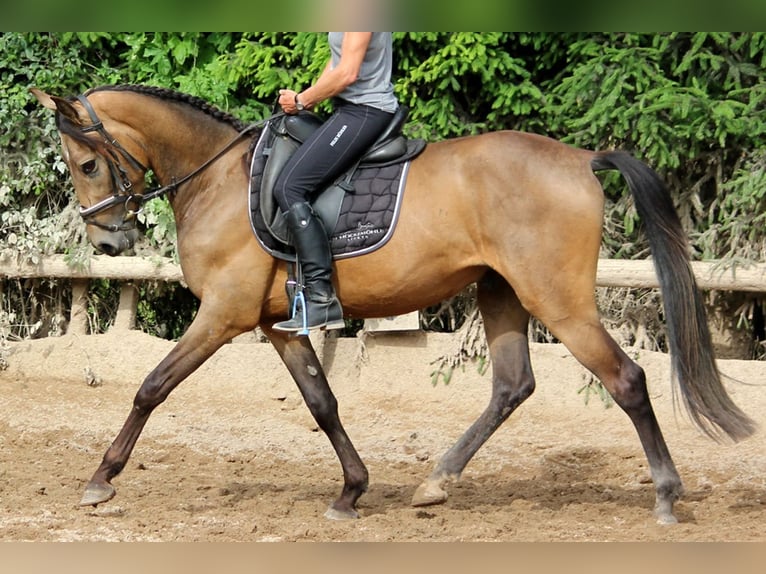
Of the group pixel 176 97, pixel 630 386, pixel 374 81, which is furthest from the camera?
pixel 176 97

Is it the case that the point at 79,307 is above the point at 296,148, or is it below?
below

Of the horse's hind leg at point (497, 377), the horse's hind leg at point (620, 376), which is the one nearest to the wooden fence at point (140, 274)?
the horse's hind leg at point (497, 377)

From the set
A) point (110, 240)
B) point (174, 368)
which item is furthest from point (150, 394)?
point (110, 240)

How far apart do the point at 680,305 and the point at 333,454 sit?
3024mm

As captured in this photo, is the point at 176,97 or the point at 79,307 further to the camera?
the point at 79,307

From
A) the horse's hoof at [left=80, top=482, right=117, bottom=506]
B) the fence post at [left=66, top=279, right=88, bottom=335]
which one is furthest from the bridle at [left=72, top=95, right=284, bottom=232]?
the fence post at [left=66, top=279, right=88, bottom=335]

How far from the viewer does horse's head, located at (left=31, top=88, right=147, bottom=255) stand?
5.48 m

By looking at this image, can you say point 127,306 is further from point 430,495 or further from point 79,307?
point 430,495

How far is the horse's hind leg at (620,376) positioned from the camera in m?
5.12

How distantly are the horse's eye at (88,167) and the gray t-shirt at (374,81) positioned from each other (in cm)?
144

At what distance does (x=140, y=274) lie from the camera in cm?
933

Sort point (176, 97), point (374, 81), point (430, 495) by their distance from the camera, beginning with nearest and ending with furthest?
point (374, 81) → point (430, 495) → point (176, 97)

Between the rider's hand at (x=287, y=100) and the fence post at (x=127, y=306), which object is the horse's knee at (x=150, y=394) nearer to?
the rider's hand at (x=287, y=100)

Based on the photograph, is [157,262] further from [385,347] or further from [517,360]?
[517,360]
